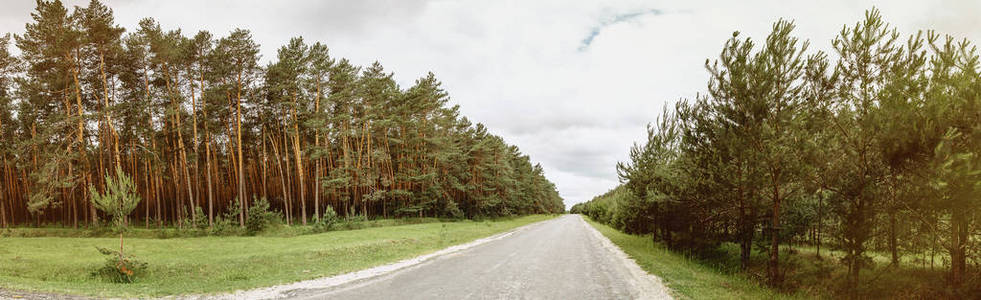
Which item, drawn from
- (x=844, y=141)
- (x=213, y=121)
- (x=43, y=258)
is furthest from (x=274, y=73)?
(x=844, y=141)

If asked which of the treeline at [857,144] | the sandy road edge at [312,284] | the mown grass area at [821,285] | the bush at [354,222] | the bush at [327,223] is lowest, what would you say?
the bush at [354,222]

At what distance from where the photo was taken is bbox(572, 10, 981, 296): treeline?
286 inches

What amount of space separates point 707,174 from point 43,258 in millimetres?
25054

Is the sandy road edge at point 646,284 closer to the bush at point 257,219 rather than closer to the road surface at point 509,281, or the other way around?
the road surface at point 509,281

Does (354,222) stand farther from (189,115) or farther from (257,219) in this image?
(189,115)

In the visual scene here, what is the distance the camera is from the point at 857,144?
28.6ft

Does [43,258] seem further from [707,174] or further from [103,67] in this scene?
[707,174]

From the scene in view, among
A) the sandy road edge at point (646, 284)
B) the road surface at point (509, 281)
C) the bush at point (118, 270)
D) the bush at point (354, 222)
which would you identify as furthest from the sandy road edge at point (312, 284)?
the bush at point (354, 222)

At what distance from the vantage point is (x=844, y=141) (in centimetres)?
897

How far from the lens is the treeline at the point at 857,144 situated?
7.26m

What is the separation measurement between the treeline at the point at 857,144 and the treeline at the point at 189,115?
27779mm

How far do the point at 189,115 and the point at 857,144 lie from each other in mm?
38429

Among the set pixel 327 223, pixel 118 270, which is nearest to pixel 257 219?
pixel 327 223

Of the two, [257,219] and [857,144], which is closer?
[857,144]
